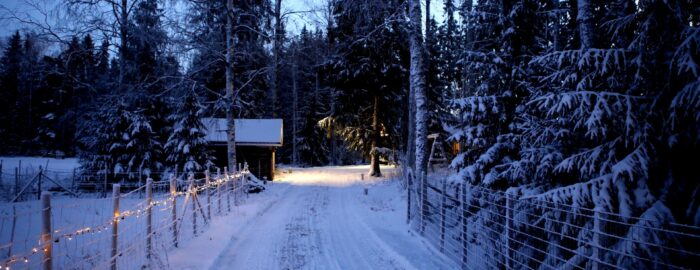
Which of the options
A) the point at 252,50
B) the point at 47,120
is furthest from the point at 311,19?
the point at 47,120

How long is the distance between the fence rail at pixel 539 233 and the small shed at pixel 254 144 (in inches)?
696

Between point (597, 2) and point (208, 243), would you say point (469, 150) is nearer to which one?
point (597, 2)

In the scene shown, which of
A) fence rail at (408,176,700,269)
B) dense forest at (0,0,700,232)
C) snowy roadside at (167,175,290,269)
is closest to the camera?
fence rail at (408,176,700,269)

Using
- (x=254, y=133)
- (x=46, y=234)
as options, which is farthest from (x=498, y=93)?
(x=254, y=133)

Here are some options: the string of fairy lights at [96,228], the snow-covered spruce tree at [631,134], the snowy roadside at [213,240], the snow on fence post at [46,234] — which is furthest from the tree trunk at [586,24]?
the snow on fence post at [46,234]

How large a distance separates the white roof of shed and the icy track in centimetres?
1206

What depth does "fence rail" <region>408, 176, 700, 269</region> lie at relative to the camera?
12.7 feet

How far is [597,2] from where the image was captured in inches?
395

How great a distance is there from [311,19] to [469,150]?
759 cm

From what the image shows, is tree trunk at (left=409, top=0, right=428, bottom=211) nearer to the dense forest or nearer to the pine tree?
the dense forest

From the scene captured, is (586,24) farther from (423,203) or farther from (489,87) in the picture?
(423,203)

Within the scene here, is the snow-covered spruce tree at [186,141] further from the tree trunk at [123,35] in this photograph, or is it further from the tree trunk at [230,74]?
the tree trunk at [230,74]

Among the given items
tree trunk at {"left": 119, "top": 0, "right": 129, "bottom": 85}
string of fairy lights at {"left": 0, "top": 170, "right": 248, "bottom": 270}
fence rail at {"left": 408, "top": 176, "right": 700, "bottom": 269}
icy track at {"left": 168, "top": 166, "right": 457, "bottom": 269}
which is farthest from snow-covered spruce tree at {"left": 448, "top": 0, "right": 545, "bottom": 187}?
tree trunk at {"left": 119, "top": 0, "right": 129, "bottom": 85}

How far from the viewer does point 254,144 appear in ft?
85.5
